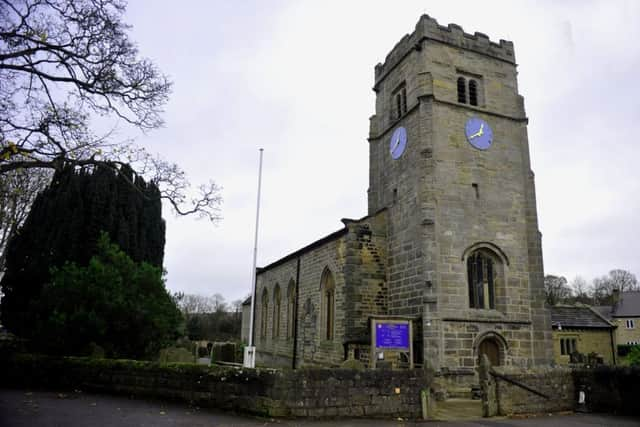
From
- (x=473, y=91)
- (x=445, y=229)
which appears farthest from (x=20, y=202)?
(x=473, y=91)

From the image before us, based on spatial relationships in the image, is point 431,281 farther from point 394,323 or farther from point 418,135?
point 418,135

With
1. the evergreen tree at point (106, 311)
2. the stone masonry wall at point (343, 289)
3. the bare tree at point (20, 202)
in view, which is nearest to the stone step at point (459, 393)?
the stone masonry wall at point (343, 289)

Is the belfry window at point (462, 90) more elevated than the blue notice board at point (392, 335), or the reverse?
the belfry window at point (462, 90)

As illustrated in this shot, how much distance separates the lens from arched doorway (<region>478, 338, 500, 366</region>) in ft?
56.3

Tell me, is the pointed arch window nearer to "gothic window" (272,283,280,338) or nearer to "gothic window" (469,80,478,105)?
"gothic window" (272,283,280,338)

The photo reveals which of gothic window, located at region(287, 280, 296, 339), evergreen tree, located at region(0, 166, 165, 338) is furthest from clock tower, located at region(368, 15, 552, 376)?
evergreen tree, located at region(0, 166, 165, 338)

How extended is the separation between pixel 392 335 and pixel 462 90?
1182 cm

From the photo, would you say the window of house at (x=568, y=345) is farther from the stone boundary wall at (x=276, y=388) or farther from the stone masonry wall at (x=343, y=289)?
the stone boundary wall at (x=276, y=388)

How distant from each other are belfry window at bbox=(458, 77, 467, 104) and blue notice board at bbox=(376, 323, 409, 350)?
1079cm

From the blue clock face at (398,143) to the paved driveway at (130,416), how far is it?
11990mm

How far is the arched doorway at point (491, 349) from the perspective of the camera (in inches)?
675

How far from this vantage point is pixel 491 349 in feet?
56.7

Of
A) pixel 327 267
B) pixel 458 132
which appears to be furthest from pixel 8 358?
pixel 458 132

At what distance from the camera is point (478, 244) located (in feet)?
59.1
